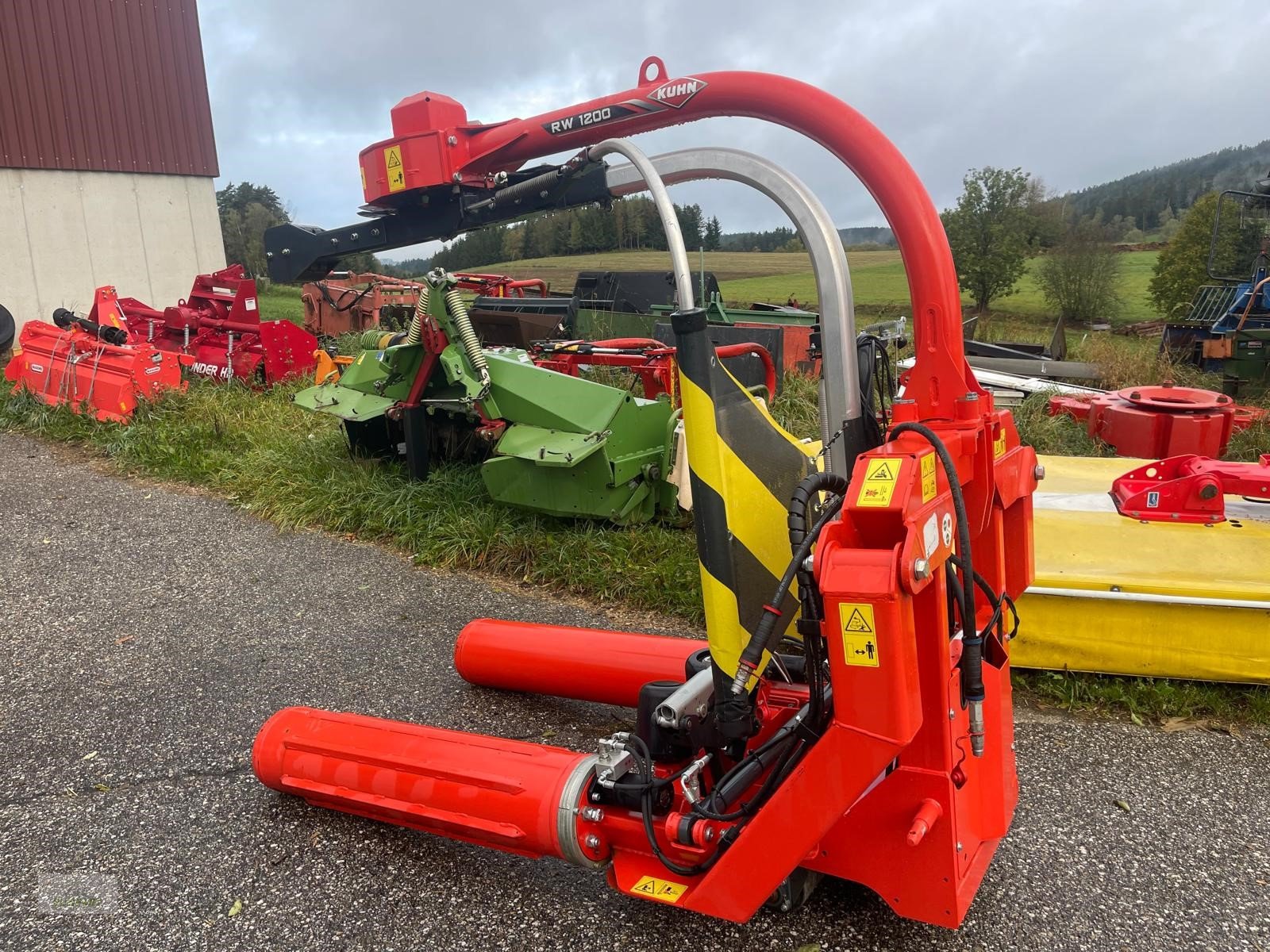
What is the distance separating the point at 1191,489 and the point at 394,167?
10.4ft

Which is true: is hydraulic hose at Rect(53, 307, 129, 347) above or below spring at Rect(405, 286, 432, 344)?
above

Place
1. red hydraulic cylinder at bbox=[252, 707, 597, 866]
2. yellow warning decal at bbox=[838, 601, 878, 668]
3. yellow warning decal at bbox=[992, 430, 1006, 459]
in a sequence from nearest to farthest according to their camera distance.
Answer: yellow warning decal at bbox=[838, 601, 878, 668], yellow warning decal at bbox=[992, 430, 1006, 459], red hydraulic cylinder at bbox=[252, 707, 597, 866]

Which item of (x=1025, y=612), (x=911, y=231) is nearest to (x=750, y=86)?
(x=911, y=231)

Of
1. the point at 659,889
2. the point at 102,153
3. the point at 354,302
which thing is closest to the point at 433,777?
the point at 659,889

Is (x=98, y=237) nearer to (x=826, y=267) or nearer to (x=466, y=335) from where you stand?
(x=466, y=335)

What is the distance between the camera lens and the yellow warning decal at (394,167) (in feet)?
9.46

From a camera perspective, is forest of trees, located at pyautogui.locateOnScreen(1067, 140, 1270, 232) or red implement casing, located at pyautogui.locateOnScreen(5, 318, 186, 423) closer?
red implement casing, located at pyautogui.locateOnScreen(5, 318, 186, 423)

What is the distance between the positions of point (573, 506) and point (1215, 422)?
3.91 meters

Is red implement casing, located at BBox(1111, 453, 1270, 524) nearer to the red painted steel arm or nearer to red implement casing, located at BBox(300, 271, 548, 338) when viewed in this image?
the red painted steel arm

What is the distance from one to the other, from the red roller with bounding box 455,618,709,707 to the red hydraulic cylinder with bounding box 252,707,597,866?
0.65m

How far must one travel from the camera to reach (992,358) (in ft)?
30.5

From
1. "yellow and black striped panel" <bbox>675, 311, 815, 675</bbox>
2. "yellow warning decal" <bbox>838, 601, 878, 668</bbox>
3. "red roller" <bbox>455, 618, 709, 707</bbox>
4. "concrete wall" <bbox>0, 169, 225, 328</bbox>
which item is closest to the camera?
"yellow warning decal" <bbox>838, 601, 878, 668</bbox>

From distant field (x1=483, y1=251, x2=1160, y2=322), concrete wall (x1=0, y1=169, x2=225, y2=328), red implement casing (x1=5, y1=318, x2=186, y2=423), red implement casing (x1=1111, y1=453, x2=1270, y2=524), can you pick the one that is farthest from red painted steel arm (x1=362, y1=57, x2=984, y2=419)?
concrete wall (x1=0, y1=169, x2=225, y2=328)

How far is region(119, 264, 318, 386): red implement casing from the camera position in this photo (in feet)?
30.2
